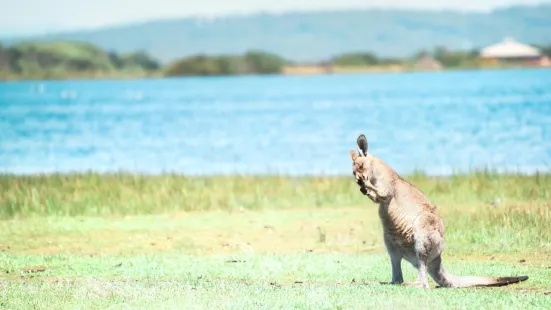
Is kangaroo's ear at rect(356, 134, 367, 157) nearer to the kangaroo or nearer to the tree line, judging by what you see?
the kangaroo

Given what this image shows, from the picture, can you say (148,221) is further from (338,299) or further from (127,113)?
(127,113)

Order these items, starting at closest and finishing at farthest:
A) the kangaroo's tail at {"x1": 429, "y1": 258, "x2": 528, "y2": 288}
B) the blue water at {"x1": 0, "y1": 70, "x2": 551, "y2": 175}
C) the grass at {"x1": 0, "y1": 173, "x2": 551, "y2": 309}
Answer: the grass at {"x1": 0, "y1": 173, "x2": 551, "y2": 309} → the kangaroo's tail at {"x1": 429, "y1": 258, "x2": 528, "y2": 288} → the blue water at {"x1": 0, "y1": 70, "x2": 551, "y2": 175}

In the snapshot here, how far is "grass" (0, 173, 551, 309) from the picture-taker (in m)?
13.3

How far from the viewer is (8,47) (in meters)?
122

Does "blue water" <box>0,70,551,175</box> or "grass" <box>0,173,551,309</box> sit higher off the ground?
"grass" <box>0,173,551,309</box>

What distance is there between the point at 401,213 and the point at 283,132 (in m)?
51.3

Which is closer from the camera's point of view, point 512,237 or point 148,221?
point 512,237

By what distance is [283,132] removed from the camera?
2537 inches

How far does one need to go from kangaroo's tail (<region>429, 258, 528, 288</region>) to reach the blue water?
17510mm

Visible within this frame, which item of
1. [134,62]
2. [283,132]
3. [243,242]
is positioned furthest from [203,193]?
[134,62]

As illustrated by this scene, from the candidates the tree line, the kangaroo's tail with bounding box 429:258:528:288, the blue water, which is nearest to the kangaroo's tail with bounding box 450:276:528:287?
the kangaroo's tail with bounding box 429:258:528:288

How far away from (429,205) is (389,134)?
153 feet

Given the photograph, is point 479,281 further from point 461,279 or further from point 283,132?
point 283,132

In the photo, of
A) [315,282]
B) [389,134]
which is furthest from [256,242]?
[389,134]
